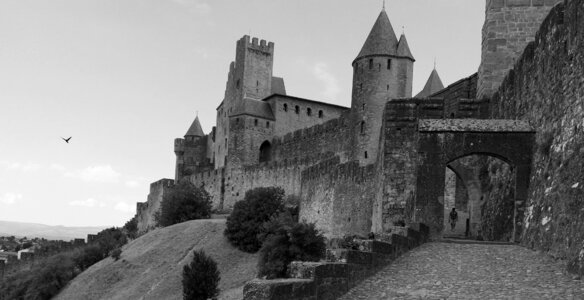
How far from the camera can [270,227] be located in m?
40.4

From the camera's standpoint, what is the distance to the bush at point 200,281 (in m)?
35.8

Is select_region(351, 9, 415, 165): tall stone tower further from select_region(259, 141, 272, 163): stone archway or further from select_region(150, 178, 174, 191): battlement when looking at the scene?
select_region(150, 178, 174, 191): battlement

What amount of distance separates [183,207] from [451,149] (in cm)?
4346

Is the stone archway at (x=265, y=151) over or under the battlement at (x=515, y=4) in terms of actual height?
under

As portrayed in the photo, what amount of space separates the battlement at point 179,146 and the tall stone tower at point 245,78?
776 centimetres

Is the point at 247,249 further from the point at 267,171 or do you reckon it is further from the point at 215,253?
the point at 267,171

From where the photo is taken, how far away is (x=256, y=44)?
85000 mm

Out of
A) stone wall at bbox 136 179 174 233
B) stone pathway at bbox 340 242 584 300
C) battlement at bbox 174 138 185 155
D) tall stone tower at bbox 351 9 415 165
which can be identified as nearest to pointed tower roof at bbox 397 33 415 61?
tall stone tower at bbox 351 9 415 165

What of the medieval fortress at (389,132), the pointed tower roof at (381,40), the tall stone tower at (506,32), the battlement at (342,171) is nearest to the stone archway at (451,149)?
the medieval fortress at (389,132)

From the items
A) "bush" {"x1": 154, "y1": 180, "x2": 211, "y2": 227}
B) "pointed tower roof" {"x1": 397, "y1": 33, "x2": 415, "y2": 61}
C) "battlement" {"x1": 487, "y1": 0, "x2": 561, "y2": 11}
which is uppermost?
"pointed tower roof" {"x1": 397, "y1": 33, "x2": 415, "y2": 61}

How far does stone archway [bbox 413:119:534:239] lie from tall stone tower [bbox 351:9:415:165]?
104 ft

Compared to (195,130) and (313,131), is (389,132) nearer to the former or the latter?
(313,131)

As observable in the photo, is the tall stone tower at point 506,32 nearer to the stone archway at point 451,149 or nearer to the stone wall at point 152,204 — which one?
the stone archway at point 451,149

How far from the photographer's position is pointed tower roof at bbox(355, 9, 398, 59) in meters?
55.3
